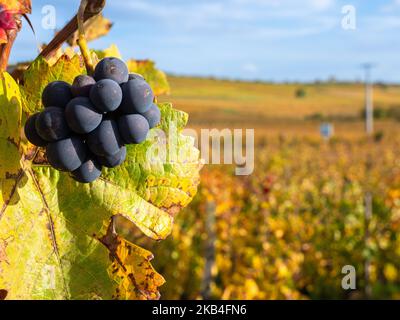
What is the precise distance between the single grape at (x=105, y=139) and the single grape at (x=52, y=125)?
5cm

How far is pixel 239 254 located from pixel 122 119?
5.50 metres

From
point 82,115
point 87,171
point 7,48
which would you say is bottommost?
point 87,171

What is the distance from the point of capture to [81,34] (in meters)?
1.02

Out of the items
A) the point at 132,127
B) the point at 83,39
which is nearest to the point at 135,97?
the point at 132,127

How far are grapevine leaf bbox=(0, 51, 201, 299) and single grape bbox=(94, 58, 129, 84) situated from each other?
12cm

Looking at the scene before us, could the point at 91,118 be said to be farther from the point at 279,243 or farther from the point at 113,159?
the point at 279,243

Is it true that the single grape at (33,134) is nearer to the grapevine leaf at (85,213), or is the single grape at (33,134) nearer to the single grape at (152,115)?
the grapevine leaf at (85,213)

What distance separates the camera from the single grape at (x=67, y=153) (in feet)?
3.16

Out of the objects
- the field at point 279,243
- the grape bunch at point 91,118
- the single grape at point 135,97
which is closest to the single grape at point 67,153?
the grape bunch at point 91,118

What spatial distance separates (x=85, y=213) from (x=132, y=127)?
28cm

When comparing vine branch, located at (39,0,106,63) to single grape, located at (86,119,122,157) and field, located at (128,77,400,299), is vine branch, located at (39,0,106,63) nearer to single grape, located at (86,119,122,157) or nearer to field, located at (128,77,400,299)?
single grape, located at (86,119,122,157)

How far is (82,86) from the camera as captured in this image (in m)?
0.99

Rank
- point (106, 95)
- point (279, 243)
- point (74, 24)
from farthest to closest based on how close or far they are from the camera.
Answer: point (279, 243) < point (74, 24) < point (106, 95)
